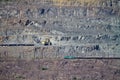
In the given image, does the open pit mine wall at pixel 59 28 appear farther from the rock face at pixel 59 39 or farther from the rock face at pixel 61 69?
the rock face at pixel 61 69

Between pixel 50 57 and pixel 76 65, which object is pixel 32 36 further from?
pixel 76 65

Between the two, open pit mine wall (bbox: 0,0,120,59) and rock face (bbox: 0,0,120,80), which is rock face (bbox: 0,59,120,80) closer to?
rock face (bbox: 0,0,120,80)

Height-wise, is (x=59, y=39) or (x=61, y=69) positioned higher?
(x=59, y=39)

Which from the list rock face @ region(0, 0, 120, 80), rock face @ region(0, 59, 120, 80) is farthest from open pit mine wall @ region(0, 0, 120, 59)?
rock face @ region(0, 59, 120, 80)

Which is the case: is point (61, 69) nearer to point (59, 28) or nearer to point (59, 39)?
point (59, 39)

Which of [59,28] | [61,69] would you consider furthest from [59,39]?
[61,69]

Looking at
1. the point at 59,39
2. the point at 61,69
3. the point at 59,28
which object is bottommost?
the point at 61,69

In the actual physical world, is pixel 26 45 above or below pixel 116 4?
below

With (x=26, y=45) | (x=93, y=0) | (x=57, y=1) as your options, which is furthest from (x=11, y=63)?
(x=93, y=0)
